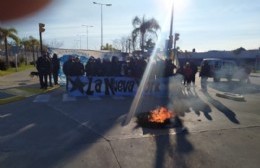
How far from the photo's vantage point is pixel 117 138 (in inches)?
303

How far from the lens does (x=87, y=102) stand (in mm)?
13352

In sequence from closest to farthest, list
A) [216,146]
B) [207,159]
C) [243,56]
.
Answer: [207,159]
[216,146]
[243,56]

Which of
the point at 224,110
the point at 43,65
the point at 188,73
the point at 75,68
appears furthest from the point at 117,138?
the point at 188,73

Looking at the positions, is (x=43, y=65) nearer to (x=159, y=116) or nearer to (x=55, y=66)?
(x=55, y=66)

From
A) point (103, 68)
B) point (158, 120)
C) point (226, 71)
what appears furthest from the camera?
point (226, 71)

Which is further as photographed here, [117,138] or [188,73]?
[188,73]

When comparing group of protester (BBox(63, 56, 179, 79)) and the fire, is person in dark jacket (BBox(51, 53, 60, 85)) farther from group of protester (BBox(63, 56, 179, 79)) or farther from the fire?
the fire

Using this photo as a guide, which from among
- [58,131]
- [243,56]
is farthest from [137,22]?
[58,131]

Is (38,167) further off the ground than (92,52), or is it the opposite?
(92,52)

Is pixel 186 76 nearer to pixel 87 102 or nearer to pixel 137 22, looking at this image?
pixel 87 102

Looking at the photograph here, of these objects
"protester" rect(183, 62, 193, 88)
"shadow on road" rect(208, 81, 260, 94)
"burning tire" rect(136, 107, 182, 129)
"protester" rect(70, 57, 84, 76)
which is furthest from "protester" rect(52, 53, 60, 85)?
"burning tire" rect(136, 107, 182, 129)

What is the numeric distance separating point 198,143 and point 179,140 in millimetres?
446

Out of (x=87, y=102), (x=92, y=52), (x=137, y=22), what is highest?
(x=137, y=22)

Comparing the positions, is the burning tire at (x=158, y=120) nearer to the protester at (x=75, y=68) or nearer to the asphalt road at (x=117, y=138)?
the asphalt road at (x=117, y=138)
